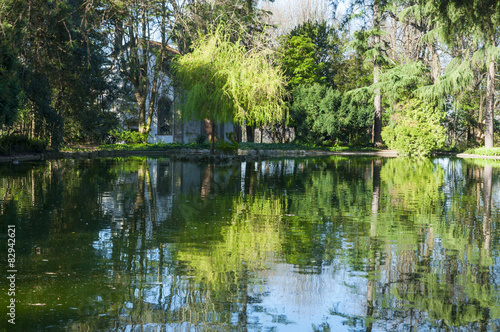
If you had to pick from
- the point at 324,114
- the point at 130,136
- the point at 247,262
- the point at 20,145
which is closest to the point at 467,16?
the point at 247,262

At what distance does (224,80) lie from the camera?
89.4 ft

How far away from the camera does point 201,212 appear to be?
1036cm

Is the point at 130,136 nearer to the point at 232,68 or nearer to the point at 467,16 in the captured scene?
the point at 232,68

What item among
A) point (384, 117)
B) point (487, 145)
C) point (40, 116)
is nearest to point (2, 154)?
point (40, 116)

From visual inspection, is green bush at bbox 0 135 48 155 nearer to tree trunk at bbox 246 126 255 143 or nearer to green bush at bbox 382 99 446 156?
green bush at bbox 382 99 446 156

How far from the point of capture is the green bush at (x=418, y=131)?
37.6 metres

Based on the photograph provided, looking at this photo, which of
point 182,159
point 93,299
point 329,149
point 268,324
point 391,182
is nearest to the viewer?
point 268,324

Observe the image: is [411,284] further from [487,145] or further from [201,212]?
[487,145]

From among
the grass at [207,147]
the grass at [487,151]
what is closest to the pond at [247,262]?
the grass at [207,147]

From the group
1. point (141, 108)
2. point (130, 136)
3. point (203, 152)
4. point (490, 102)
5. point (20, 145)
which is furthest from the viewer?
point (490, 102)

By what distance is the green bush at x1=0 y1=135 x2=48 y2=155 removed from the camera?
80.9 feet

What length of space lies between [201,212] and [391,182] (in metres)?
8.86

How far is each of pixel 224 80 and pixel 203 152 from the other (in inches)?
356

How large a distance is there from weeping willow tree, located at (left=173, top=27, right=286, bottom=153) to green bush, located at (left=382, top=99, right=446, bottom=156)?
14.0 metres
